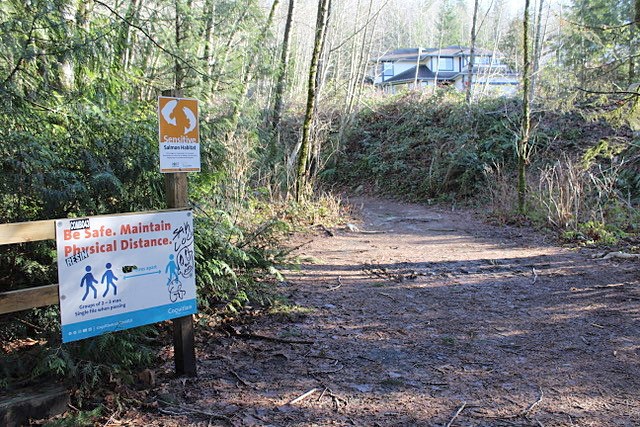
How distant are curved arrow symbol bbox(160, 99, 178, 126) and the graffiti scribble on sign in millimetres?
763

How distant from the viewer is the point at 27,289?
3031mm

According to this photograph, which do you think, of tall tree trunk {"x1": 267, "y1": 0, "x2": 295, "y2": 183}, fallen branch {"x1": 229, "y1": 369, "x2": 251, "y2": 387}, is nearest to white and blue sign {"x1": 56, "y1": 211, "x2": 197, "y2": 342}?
fallen branch {"x1": 229, "y1": 369, "x2": 251, "y2": 387}

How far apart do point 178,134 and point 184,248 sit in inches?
33.7

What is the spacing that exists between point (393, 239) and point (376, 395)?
6666 mm

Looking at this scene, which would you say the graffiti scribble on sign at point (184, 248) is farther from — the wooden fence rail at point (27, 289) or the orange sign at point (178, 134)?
the wooden fence rail at point (27, 289)

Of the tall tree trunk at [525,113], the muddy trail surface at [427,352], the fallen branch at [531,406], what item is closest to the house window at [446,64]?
the tall tree trunk at [525,113]

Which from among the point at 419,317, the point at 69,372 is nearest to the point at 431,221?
the point at 419,317

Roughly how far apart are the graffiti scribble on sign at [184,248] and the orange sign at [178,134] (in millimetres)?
451

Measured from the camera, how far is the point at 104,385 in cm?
349

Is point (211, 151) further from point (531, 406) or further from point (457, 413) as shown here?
point (531, 406)

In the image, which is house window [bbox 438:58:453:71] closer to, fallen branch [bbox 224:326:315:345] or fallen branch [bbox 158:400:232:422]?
fallen branch [bbox 224:326:315:345]

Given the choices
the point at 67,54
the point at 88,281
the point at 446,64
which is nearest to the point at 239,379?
the point at 88,281

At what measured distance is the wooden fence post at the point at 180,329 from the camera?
375 centimetres

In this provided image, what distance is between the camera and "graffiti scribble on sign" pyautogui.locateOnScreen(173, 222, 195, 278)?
12.2ft
